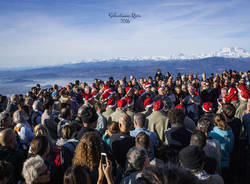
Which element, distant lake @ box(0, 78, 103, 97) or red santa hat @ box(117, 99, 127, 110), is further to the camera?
distant lake @ box(0, 78, 103, 97)

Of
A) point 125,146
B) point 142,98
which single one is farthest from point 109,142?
point 142,98

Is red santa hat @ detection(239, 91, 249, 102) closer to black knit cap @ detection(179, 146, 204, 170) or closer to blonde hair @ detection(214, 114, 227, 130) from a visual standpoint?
blonde hair @ detection(214, 114, 227, 130)

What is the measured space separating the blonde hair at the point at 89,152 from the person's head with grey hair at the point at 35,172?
0.47m

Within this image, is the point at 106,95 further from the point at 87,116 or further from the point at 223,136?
the point at 223,136

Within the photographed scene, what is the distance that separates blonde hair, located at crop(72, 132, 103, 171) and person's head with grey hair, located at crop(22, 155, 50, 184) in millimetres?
472

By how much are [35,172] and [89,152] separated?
2.50 feet

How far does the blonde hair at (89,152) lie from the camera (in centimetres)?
284

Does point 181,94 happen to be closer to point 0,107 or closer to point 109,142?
point 109,142

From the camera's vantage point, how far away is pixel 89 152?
291 centimetres

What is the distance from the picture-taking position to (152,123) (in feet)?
17.3

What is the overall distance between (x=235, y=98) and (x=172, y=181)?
296 inches

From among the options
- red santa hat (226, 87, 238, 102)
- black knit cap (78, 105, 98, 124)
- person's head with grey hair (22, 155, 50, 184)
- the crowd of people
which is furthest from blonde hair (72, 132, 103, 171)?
red santa hat (226, 87, 238, 102)

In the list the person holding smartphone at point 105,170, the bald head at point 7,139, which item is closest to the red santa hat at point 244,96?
the person holding smartphone at point 105,170

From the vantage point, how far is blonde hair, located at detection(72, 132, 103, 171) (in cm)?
284
